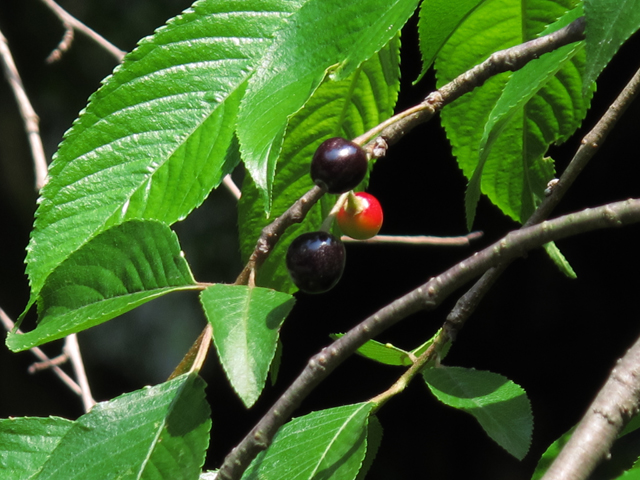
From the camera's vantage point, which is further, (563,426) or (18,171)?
(18,171)

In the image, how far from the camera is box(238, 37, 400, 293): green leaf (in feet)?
2.59

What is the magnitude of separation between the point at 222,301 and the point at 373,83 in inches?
13.7

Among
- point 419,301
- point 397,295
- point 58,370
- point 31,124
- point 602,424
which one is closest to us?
point 602,424

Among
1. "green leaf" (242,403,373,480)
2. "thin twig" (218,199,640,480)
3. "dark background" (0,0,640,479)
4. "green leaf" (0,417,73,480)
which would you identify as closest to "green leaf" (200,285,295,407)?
"thin twig" (218,199,640,480)

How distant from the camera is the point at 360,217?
73cm

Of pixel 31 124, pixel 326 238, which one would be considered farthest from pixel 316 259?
pixel 31 124

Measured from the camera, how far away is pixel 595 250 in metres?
2.11

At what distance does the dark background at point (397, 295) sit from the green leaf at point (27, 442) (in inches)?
51.5

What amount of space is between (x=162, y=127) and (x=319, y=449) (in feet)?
1.18

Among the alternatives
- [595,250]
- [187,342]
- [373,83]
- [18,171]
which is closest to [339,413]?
[373,83]

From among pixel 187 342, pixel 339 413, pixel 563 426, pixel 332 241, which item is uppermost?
pixel 332 241

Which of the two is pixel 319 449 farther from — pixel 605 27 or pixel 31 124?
pixel 31 124

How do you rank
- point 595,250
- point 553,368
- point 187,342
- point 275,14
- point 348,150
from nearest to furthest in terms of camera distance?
point 348,150
point 275,14
point 595,250
point 553,368
point 187,342

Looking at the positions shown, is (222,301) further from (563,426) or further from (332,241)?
(563,426)
